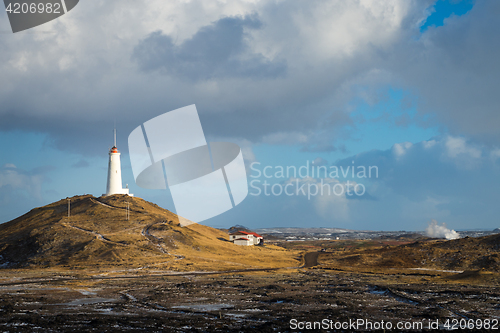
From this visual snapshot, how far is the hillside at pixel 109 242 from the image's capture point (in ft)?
221

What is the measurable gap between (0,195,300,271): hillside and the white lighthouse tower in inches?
105

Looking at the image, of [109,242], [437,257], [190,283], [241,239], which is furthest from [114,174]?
[437,257]

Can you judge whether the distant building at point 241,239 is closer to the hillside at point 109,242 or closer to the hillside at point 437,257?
the hillside at point 109,242

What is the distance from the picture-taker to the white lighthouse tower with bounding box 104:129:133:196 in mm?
99938

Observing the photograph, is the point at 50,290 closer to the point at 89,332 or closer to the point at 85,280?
the point at 85,280

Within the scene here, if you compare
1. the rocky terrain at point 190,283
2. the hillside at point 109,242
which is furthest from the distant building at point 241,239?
the hillside at point 109,242

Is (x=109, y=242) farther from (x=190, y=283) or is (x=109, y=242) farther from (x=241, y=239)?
(x=241, y=239)

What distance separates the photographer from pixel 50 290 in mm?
41594

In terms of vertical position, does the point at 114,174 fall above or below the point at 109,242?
above

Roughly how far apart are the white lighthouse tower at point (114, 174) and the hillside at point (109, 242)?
2.66 meters

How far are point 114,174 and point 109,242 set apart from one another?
102 feet

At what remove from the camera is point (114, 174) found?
334ft

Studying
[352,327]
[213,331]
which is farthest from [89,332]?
[352,327]

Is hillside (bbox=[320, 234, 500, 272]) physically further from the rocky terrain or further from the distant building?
the distant building
